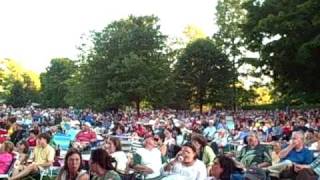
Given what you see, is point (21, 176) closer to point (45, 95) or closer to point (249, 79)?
point (249, 79)

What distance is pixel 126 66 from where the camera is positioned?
5612 cm

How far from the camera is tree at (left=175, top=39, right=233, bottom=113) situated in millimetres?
59688

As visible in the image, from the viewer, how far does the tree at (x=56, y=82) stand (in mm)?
97125

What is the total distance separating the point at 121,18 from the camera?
215 ft

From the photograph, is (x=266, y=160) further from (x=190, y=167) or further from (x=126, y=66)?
(x=126, y=66)

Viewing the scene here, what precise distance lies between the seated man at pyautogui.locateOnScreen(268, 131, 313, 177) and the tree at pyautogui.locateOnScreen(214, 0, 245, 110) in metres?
50.8

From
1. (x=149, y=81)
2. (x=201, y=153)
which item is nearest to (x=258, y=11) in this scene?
(x=149, y=81)

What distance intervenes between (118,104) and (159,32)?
29.8 ft

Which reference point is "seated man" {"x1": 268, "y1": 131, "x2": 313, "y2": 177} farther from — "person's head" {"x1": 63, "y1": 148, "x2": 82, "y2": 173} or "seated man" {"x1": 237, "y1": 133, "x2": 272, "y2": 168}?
"person's head" {"x1": 63, "y1": 148, "x2": 82, "y2": 173}

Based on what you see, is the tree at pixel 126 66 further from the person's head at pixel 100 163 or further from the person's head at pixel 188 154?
the person's head at pixel 100 163

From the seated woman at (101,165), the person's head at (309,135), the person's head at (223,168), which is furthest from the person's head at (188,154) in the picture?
the person's head at (309,135)

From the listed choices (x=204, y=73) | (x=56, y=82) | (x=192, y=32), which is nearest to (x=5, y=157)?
(x=204, y=73)

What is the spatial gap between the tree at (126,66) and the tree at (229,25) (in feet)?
21.2

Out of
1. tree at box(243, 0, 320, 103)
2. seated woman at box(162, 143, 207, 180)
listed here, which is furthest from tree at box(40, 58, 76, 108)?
seated woman at box(162, 143, 207, 180)
